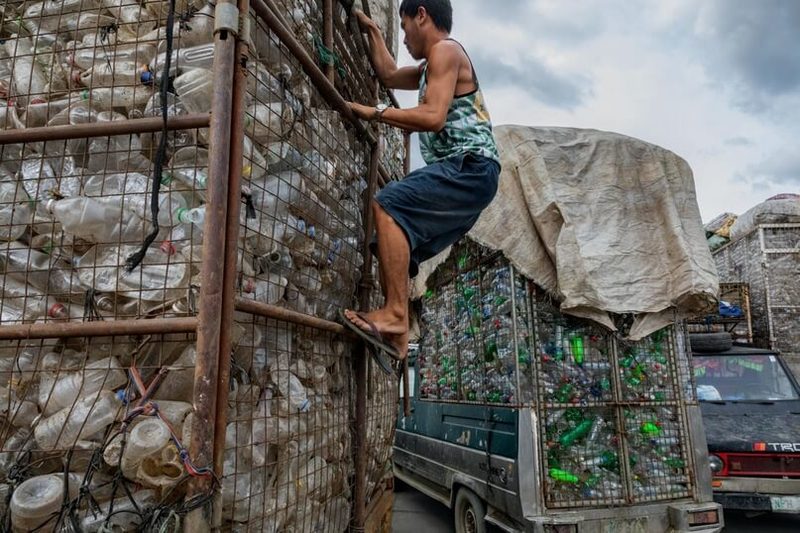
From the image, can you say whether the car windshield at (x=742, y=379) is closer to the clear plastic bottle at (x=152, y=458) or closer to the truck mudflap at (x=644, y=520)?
the truck mudflap at (x=644, y=520)

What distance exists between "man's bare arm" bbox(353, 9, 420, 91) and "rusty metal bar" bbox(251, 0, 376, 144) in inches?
15.5

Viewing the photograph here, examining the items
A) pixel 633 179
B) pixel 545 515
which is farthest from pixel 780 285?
pixel 545 515

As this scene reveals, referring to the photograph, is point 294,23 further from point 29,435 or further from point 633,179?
point 633,179

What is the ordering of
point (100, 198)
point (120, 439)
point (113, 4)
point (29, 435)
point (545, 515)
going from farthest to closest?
point (545, 515) < point (113, 4) < point (100, 198) < point (29, 435) < point (120, 439)

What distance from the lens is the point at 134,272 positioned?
1744 mm

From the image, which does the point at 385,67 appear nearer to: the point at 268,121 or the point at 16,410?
the point at 268,121

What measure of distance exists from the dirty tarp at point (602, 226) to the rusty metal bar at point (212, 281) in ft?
10.9

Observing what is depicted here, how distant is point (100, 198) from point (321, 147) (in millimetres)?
934

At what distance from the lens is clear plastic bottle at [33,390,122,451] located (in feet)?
5.19

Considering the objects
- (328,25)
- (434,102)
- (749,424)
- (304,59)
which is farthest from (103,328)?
(749,424)

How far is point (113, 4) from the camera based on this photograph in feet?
6.41

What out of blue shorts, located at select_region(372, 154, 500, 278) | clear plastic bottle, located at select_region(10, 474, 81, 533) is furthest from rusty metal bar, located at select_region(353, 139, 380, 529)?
clear plastic bottle, located at select_region(10, 474, 81, 533)

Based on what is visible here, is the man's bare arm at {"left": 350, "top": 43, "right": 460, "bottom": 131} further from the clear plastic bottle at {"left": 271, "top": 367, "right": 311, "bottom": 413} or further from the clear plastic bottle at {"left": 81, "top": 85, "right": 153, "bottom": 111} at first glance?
the clear plastic bottle at {"left": 271, "top": 367, "right": 311, "bottom": 413}

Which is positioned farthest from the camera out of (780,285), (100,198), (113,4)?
(780,285)
